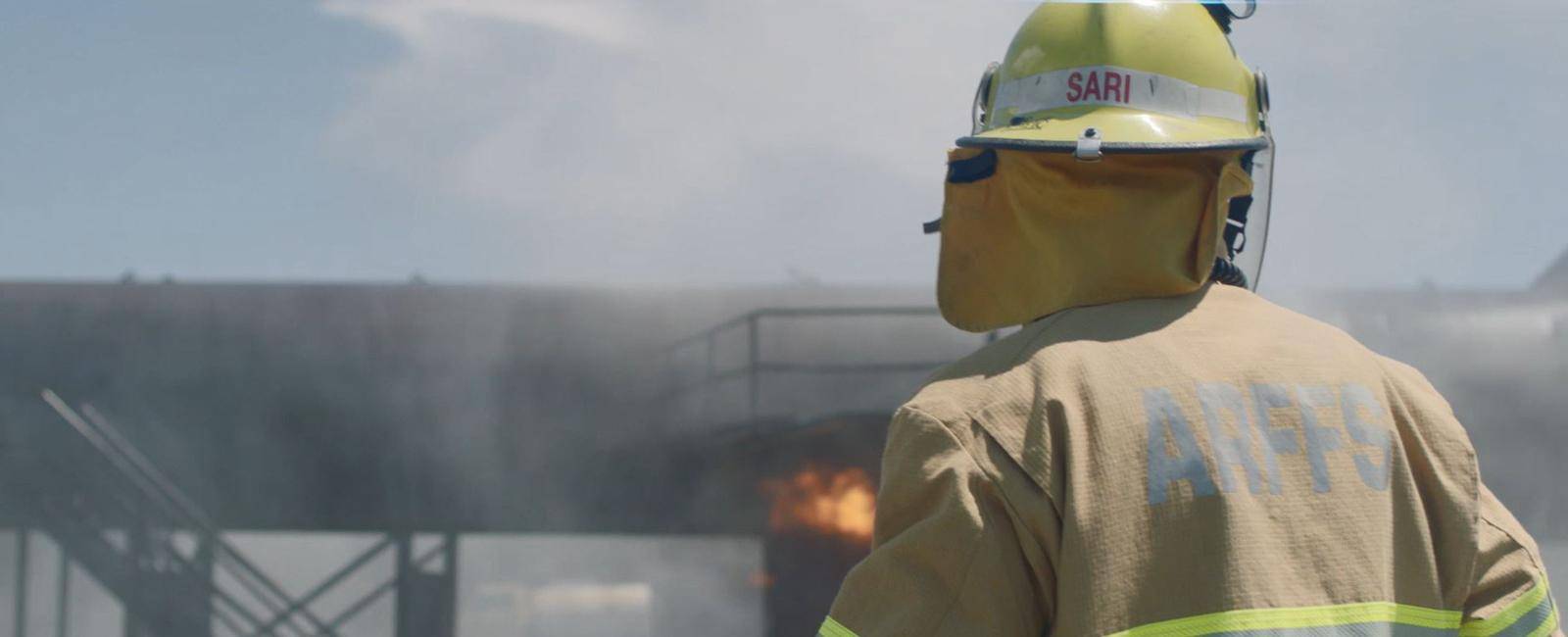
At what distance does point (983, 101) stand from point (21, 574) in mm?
7968

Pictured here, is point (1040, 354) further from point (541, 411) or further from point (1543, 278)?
point (1543, 278)

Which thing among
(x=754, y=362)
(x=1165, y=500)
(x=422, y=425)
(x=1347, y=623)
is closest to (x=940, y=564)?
(x=1165, y=500)

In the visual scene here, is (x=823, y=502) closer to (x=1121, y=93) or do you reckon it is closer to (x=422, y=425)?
(x=422, y=425)

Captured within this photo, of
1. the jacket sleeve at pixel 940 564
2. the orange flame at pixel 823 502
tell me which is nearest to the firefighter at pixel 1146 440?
the jacket sleeve at pixel 940 564

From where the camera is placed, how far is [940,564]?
0.78m

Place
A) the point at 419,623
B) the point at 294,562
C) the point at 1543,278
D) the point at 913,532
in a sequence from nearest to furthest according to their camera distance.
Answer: the point at 913,532, the point at 419,623, the point at 294,562, the point at 1543,278

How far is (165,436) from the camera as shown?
25.4 feet

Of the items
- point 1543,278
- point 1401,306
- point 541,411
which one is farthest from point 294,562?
point 1543,278

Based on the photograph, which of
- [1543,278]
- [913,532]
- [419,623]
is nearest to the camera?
[913,532]

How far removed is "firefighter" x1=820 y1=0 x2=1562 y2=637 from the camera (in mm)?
781

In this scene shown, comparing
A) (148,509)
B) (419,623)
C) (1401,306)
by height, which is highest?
(1401,306)

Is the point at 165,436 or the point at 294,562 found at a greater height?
the point at 165,436

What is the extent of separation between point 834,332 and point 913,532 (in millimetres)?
6747

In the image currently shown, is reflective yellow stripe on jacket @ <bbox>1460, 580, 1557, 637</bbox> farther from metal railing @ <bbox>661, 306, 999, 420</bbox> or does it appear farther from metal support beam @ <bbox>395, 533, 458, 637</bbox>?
metal support beam @ <bbox>395, 533, 458, 637</bbox>
